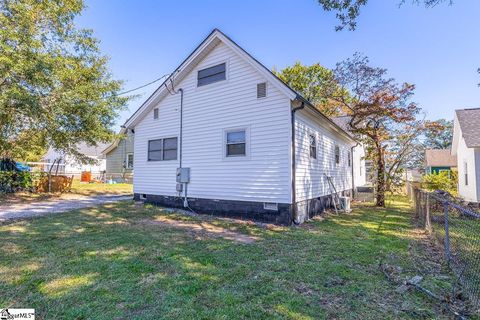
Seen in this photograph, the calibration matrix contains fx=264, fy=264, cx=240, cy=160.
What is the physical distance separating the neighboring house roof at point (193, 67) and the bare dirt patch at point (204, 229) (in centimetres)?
405

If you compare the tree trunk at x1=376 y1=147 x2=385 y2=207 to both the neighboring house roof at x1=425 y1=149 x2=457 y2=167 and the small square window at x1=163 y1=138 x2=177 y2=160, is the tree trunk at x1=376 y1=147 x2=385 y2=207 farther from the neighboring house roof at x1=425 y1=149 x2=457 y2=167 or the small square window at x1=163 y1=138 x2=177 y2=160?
the neighboring house roof at x1=425 y1=149 x2=457 y2=167

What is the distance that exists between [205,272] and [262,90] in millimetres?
5822

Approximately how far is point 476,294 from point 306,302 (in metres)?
2.05

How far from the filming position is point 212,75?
9414 mm

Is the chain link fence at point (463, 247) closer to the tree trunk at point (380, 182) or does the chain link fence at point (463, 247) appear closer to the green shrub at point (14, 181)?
the tree trunk at point (380, 182)

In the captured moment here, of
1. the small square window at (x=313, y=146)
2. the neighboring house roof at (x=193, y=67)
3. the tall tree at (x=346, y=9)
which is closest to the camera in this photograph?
the tall tree at (x=346, y=9)

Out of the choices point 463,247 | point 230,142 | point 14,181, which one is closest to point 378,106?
point 230,142

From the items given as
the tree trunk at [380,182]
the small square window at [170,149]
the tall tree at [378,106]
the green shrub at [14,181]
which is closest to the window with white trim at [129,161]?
the green shrub at [14,181]

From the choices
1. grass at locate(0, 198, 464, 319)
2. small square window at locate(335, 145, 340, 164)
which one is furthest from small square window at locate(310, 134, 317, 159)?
small square window at locate(335, 145, 340, 164)

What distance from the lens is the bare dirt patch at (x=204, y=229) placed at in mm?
6254

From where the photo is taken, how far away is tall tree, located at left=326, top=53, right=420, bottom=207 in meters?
12.2

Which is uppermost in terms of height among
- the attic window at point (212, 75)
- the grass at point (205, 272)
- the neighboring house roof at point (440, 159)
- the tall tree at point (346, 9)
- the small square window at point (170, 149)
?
the tall tree at point (346, 9)

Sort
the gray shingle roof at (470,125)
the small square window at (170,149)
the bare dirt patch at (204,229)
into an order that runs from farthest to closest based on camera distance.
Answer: the gray shingle roof at (470,125), the small square window at (170,149), the bare dirt patch at (204,229)

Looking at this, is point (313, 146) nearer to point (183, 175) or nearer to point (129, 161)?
point (183, 175)
